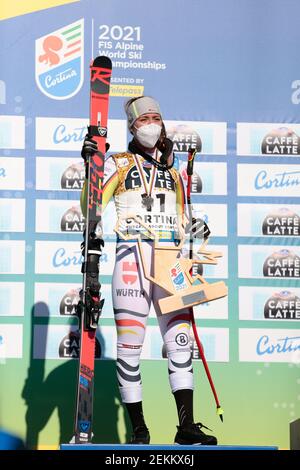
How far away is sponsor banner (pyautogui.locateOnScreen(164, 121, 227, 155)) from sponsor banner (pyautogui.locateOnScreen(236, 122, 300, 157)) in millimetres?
106

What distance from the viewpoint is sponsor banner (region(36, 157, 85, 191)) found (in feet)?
20.3

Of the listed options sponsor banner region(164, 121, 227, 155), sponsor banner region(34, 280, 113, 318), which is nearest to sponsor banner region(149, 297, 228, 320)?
sponsor banner region(34, 280, 113, 318)

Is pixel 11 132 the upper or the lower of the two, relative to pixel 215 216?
upper

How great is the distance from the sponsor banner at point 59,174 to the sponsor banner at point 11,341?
2.80 ft

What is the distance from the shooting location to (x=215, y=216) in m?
6.29

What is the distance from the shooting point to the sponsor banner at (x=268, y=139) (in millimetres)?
6336

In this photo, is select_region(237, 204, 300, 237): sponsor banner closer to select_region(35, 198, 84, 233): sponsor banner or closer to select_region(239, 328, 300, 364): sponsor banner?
select_region(239, 328, 300, 364): sponsor banner

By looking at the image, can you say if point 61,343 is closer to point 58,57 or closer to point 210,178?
point 210,178

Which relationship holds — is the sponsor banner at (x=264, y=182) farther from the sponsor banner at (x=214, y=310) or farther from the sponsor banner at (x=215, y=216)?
the sponsor banner at (x=214, y=310)

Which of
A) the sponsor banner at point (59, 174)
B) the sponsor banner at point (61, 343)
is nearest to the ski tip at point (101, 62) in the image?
the sponsor banner at point (59, 174)

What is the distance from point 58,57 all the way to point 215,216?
135 cm

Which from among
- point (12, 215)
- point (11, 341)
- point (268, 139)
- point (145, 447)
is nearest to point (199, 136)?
point (268, 139)

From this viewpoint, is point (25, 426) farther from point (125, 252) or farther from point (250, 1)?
point (250, 1)

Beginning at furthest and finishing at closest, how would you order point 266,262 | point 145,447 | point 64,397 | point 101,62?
point 266,262 → point 64,397 → point 101,62 → point 145,447
